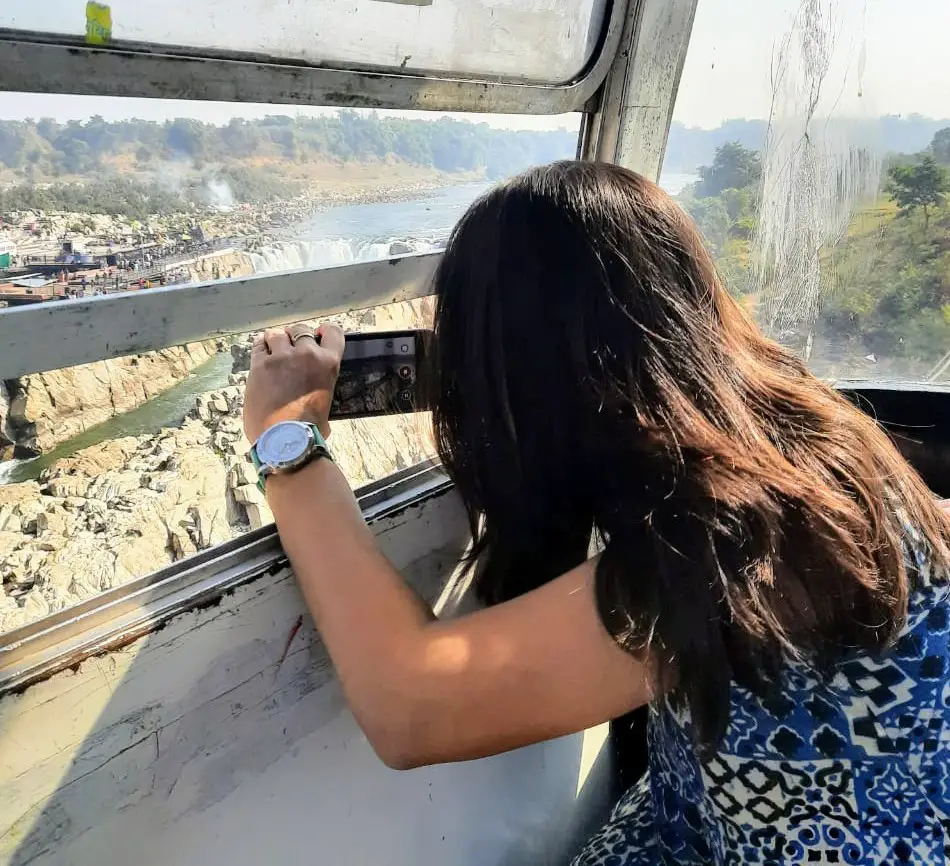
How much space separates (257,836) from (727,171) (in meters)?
1.67

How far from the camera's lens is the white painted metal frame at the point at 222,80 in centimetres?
78

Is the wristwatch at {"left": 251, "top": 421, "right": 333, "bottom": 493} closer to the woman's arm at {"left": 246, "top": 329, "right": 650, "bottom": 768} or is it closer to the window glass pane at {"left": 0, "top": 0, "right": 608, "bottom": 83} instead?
the woman's arm at {"left": 246, "top": 329, "right": 650, "bottom": 768}

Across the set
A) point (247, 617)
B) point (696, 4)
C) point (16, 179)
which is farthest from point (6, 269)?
point (696, 4)

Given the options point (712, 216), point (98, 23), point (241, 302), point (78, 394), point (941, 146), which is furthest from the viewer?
point (712, 216)

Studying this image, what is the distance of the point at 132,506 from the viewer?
1001mm

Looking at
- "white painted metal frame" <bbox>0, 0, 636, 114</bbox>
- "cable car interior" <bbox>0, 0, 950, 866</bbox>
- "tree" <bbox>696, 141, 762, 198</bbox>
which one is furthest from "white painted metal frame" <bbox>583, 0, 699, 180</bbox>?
"white painted metal frame" <bbox>0, 0, 636, 114</bbox>

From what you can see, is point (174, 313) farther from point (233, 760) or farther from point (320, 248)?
point (233, 760)

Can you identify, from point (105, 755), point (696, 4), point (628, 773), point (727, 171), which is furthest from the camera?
point (628, 773)

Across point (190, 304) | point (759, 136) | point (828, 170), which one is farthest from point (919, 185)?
point (190, 304)

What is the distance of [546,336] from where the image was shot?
35.5 inches

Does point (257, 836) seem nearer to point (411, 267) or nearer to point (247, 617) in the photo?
point (247, 617)

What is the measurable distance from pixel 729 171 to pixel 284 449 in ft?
4.34

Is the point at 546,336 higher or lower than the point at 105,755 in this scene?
higher

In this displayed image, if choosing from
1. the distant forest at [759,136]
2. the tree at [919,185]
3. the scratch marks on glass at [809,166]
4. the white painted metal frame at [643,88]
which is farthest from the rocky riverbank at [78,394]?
the tree at [919,185]
